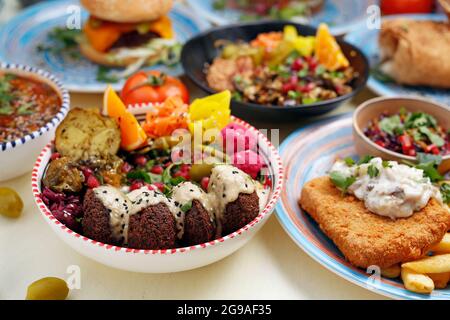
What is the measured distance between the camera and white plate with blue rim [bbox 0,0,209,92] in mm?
3260

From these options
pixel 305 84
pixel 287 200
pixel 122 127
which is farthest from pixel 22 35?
pixel 287 200

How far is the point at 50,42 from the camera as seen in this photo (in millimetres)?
3646

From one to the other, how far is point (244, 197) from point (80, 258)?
76cm

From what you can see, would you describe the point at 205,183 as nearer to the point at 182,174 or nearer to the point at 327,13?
the point at 182,174

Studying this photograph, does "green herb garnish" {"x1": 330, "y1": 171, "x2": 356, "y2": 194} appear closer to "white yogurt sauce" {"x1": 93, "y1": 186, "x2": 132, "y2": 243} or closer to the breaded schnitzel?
the breaded schnitzel

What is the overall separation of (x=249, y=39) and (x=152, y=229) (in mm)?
2050

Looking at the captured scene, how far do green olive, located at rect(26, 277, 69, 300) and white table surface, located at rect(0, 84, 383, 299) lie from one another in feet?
0.21

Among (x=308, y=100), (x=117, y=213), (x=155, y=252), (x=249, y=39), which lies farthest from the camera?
(x=249, y=39)

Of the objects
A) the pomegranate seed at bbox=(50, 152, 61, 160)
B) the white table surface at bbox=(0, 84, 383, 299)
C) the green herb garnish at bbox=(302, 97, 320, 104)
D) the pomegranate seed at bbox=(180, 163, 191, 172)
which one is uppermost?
the pomegranate seed at bbox=(50, 152, 61, 160)

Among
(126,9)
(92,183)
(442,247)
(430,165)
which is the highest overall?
(126,9)

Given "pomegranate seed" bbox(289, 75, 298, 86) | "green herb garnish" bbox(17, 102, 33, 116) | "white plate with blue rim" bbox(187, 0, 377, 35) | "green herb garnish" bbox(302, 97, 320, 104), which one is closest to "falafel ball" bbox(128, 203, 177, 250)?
"green herb garnish" bbox(17, 102, 33, 116)

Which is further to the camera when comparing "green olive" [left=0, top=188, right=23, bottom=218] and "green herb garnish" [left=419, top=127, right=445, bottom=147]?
"green herb garnish" [left=419, top=127, right=445, bottom=147]

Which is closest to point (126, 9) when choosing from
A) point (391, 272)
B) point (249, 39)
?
point (249, 39)

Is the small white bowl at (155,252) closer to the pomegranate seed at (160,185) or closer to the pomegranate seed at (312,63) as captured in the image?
the pomegranate seed at (160,185)
